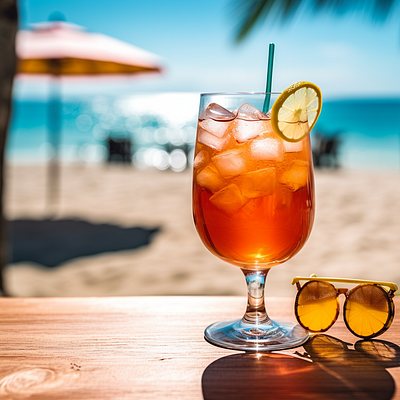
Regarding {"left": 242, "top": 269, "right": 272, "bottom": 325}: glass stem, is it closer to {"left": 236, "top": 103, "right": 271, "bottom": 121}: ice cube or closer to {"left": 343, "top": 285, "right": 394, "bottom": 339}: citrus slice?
{"left": 343, "top": 285, "right": 394, "bottom": 339}: citrus slice

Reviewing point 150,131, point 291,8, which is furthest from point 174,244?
point 150,131

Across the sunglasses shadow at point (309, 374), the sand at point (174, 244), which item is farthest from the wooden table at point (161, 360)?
the sand at point (174, 244)

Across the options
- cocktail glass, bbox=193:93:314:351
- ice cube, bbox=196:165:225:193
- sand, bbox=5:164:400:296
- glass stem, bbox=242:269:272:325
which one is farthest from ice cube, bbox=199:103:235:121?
sand, bbox=5:164:400:296

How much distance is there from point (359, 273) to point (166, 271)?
6.58ft

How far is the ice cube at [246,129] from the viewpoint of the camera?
1.06m

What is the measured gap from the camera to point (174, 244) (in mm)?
6328

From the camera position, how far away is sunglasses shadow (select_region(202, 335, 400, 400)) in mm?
757

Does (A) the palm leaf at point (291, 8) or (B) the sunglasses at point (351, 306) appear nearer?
(B) the sunglasses at point (351, 306)

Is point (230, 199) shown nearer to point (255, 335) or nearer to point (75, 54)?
point (255, 335)

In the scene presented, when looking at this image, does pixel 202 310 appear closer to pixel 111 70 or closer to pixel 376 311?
pixel 376 311

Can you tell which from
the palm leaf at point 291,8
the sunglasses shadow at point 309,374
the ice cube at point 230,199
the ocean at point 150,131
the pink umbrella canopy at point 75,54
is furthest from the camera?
the ocean at point 150,131

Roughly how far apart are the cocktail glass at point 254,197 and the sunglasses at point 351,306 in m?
0.05

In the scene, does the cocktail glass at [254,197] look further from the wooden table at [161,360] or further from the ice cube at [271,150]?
the wooden table at [161,360]

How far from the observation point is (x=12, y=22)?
2.70m
